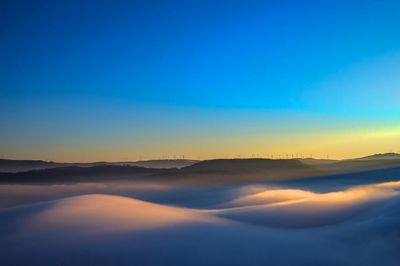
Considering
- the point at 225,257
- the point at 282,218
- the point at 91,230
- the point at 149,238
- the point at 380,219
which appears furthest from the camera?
the point at 282,218

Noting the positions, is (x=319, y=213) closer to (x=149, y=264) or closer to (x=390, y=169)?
(x=149, y=264)

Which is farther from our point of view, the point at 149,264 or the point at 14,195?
the point at 14,195

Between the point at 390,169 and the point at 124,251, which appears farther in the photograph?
the point at 390,169

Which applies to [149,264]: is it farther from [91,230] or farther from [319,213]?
[319,213]

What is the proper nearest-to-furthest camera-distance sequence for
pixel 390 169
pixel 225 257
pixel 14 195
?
pixel 225 257
pixel 14 195
pixel 390 169

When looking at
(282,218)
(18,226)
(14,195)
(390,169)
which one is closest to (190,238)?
(18,226)

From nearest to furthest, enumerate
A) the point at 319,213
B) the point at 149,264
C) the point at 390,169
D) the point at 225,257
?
1. the point at 149,264
2. the point at 225,257
3. the point at 319,213
4. the point at 390,169

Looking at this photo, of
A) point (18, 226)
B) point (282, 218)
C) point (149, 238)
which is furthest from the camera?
point (282, 218)

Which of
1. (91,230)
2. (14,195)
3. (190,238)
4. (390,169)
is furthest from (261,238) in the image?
(390,169)

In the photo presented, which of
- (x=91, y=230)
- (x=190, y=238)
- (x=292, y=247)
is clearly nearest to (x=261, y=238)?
(x=292, y=247)
